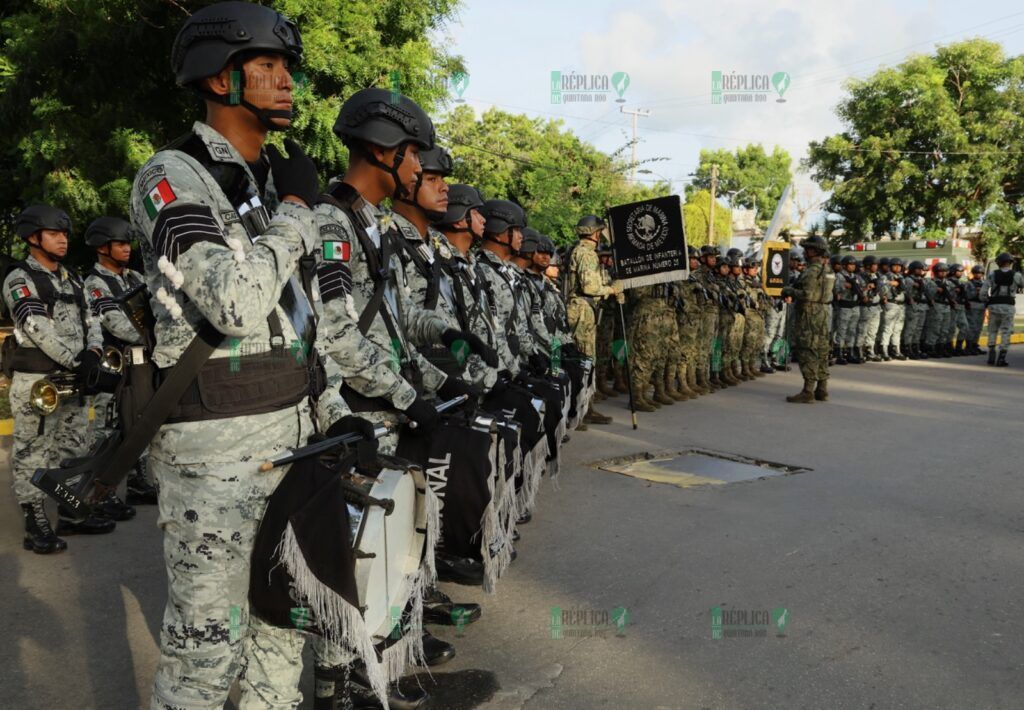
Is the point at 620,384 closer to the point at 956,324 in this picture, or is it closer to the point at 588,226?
the point at 588,226

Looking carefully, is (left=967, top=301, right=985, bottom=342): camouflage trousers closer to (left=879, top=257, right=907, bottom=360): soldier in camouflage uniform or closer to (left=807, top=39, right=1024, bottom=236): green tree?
(left=879, top=257, right=907, bottom=360): soldier in camouflage uniform

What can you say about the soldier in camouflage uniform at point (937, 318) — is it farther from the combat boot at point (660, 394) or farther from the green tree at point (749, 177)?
the green tree at point (749, 177)

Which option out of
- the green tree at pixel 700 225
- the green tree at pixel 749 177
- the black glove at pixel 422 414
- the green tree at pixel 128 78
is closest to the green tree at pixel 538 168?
the green tree at pixel 700 225

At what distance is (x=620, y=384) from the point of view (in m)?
11.6

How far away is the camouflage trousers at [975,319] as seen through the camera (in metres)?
19.0

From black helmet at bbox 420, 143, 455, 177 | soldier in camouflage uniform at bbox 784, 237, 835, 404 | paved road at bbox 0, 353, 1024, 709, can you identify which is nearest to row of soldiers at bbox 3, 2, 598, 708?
black helmet at bbox 420, 143, 455, 177

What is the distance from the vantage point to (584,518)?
5402 millimetres

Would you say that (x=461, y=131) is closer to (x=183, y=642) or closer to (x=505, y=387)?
(x=505, y=387)

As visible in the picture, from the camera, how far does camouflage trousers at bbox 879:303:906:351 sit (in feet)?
55.8

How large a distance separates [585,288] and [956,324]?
13.5m

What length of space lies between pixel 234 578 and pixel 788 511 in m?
4.39

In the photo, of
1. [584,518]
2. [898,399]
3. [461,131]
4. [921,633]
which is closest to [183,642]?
[921,633]

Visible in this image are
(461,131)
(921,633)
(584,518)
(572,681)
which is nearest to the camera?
(572,681)

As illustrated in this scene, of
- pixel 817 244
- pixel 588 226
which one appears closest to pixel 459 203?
pixel 588 226
